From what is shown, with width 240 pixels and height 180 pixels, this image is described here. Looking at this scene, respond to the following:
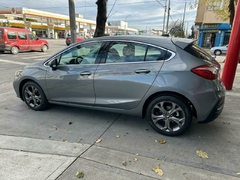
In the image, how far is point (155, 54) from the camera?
9.51 ft

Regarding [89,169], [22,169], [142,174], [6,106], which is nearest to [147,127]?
[142,174]

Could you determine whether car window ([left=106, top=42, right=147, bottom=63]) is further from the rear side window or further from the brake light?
the rear side window

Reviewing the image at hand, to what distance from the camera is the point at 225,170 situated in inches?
88.4

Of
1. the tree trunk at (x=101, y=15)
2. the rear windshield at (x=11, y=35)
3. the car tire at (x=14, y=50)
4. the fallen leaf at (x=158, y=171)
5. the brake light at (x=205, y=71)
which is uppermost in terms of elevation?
the tree trunk at (x=101, y=15)

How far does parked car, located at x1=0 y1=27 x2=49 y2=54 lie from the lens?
44.3ft

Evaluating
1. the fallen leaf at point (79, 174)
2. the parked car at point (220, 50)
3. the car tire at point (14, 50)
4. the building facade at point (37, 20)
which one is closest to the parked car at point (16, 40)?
the car tire at point (14, 50)

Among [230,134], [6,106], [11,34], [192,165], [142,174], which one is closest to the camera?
[142,174]

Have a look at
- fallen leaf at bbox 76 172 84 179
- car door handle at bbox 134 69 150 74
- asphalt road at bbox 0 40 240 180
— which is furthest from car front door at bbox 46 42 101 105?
fallen leaf at bbox 76 172 84 179

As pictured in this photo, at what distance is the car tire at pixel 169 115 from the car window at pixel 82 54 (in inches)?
55.3

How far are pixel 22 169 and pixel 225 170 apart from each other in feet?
8.42

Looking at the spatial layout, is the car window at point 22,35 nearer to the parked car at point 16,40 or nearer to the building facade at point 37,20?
the parked car at point 16,40

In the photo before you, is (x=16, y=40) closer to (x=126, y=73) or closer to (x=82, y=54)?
(x=82, y=54)

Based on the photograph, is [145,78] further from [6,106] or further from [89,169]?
[6,106]

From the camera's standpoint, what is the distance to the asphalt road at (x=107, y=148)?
2201 millimetres
